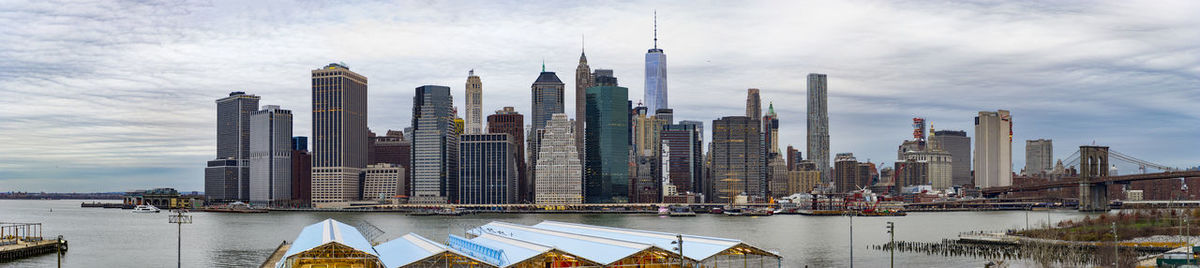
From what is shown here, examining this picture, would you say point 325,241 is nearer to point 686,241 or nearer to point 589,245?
point 589,245

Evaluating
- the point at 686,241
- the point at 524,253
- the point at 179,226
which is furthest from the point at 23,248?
the point at 686,241

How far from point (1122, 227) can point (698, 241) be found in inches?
2337

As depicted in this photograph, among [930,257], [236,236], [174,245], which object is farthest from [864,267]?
[236,236]

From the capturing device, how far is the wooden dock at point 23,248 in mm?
75819

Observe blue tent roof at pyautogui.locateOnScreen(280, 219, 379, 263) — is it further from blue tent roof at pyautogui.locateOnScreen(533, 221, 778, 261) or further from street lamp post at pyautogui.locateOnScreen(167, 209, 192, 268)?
blue tent roof at pyautogui.locateOnScreen(533, 221, 778, 261)

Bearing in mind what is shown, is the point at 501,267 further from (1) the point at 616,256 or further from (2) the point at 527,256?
(1) the point at 616,256

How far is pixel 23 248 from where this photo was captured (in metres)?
78.9

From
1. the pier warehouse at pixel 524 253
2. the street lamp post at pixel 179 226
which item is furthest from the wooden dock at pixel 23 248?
the pier warehouse at pixel 524 253

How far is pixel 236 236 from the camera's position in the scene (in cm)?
12050

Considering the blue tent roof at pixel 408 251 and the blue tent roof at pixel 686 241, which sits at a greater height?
the blue tent roof at pixel 686 241

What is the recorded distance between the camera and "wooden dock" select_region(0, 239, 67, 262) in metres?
75.8

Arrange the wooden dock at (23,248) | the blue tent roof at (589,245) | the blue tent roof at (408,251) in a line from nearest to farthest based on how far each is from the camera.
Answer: the blue tent roof at (589,245)
the blue tent roof at (408,251)
the wooden dock at (23,248)

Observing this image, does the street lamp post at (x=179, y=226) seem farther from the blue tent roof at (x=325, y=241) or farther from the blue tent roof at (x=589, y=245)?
the blue tent roof at (x=589, y=245)

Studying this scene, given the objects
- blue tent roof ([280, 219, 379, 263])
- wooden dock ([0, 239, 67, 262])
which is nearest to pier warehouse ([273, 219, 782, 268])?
blue tent roof ([280, 219, 379, 263])
